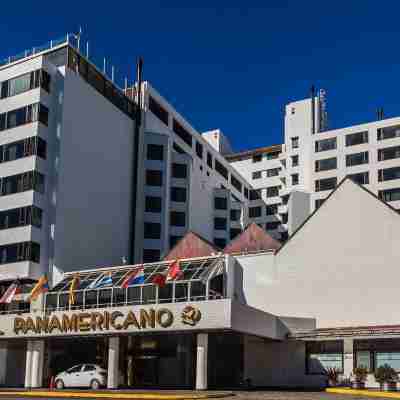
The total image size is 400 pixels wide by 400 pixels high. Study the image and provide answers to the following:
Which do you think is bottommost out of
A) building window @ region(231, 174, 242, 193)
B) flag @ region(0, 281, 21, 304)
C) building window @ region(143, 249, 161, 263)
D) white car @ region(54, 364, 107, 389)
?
white car @ region(54, 364, 107, 389)

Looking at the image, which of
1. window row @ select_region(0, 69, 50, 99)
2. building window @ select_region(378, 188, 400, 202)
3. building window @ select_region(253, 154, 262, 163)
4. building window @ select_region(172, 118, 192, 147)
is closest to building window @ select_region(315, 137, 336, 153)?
building window @ select_region(378, 188, 400, 202)

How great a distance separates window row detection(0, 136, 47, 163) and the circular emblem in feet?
94.5

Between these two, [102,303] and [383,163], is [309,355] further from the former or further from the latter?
[383,163]

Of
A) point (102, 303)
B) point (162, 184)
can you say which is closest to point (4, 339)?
point (102, 303)

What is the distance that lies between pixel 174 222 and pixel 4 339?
36.9 metres

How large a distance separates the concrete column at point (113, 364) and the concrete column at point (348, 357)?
51.2ft

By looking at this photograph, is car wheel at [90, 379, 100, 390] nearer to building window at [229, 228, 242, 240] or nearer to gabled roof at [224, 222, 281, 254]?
gabled roof at [224, 222, 281, 254]

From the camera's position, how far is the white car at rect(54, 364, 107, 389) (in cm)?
4887

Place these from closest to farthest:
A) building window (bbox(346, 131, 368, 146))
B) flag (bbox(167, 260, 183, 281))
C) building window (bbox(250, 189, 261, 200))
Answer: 1. flag (bbox(167, 260, 183, 281))
2. building window (bbox(346, 131, 368, 146))
3. building window (bbox(250, 189, 261, 200))

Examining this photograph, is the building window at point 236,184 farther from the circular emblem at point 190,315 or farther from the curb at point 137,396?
the curb at point 137,396

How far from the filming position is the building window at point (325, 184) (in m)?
99.1

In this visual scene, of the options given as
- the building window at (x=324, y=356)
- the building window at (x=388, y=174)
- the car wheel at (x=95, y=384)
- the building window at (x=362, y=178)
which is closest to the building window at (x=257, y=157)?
the building window at (x=362, y=178)

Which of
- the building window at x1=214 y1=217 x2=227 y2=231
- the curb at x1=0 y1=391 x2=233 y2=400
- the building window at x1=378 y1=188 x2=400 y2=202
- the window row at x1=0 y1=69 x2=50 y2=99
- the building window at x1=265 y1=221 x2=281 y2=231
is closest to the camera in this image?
the curb at x1=0 y1=391 x2=233 y2=400

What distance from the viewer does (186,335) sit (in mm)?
48219
